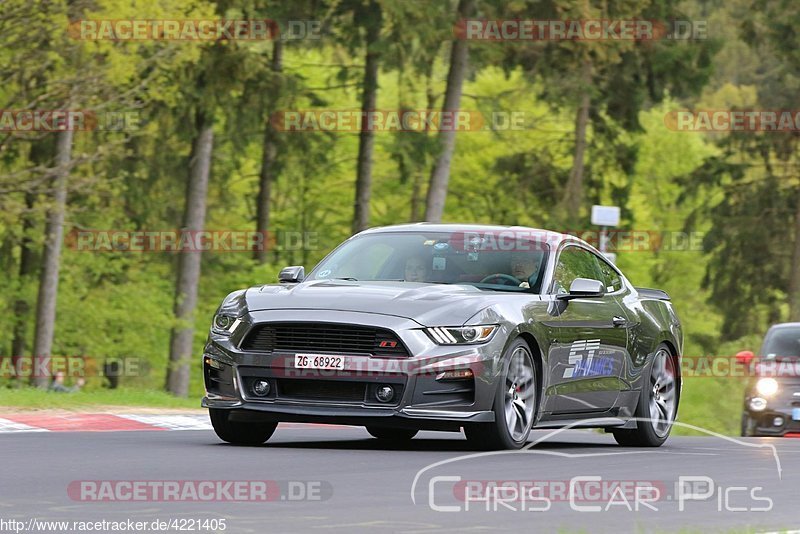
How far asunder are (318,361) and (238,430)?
1298mm

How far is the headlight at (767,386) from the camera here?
2117cm

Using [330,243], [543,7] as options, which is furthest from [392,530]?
[330,243]

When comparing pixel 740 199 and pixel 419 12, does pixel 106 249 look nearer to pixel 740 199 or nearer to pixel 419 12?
pixel 419 12

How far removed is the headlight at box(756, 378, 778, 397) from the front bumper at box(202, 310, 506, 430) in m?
9.66

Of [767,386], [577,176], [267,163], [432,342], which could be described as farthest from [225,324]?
[577,176]

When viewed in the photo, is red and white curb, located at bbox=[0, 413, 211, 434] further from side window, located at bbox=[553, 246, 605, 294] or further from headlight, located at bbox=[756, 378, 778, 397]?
headlight, located at bbox=[756, 378, 778, 397]

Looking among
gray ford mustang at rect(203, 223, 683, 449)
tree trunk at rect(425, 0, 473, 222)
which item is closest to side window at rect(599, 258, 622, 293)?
gray ford mustang at rect(203, 223, 683, 449)

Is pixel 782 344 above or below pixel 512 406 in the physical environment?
below

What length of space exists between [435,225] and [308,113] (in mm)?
32215

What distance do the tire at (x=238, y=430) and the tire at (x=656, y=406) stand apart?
3.34 meters

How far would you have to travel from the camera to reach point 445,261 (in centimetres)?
1351

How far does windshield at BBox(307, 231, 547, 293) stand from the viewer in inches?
527

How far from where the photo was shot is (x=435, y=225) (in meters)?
14.1

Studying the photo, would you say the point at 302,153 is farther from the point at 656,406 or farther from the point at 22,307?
the point at 656,406
